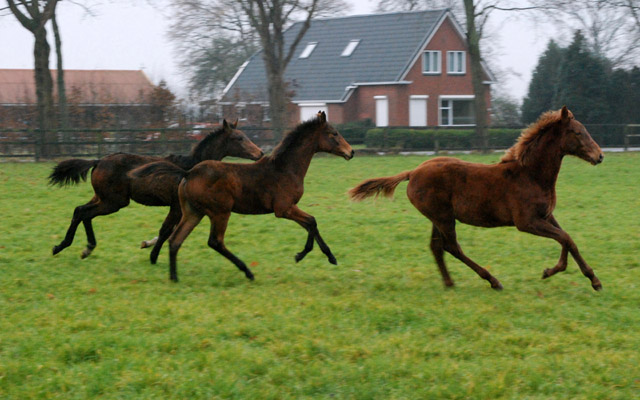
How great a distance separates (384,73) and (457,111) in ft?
20.7

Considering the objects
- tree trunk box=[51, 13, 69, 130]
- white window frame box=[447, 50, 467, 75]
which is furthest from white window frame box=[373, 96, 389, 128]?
tree trunk box=[51, 13, 69, 130]

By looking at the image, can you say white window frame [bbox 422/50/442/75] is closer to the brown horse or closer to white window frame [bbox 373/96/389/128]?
white window frame [bbox 373/96/389/128]

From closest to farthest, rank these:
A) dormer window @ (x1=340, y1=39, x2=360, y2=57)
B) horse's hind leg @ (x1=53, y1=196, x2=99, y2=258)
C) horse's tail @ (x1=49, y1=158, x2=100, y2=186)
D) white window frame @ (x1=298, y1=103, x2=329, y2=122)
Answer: horse's hind leg @ (x1=53, y1=196, x2=99, y2=258) < horse's tail @ (x1=49, y1=158, x2=100, y2=186) < white window frame @ (x1=298, y1=103, x2=329, y2=122) < dormer window @ (x1=340, y1=39, x2=360, y2=57)

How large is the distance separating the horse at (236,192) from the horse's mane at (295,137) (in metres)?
0.01

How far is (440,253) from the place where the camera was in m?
7.18

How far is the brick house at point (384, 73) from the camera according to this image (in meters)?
39.7

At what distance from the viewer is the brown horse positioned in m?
6.76

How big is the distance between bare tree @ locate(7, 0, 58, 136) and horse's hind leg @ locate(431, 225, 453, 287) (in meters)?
18.6

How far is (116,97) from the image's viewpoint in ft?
93.2

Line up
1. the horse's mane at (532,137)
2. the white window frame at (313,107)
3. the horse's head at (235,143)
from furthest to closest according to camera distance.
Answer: the white window frame at (313,107)
the horse's head at (235,143)
the horse's mane at (532,137)

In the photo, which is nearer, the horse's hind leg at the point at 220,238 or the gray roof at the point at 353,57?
the horse's hind leg at the point at 220,238

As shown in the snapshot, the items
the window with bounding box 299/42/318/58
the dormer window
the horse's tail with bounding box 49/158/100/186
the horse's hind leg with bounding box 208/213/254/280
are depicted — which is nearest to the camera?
the horse's hind leg with bounding box 208/213/254/280

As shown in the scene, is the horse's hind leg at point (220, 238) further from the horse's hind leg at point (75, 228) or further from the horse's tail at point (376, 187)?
the horse's hind leg at point (75, 228)

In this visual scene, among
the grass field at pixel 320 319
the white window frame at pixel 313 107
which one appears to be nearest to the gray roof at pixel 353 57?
the white window frame at pixel 313 107
